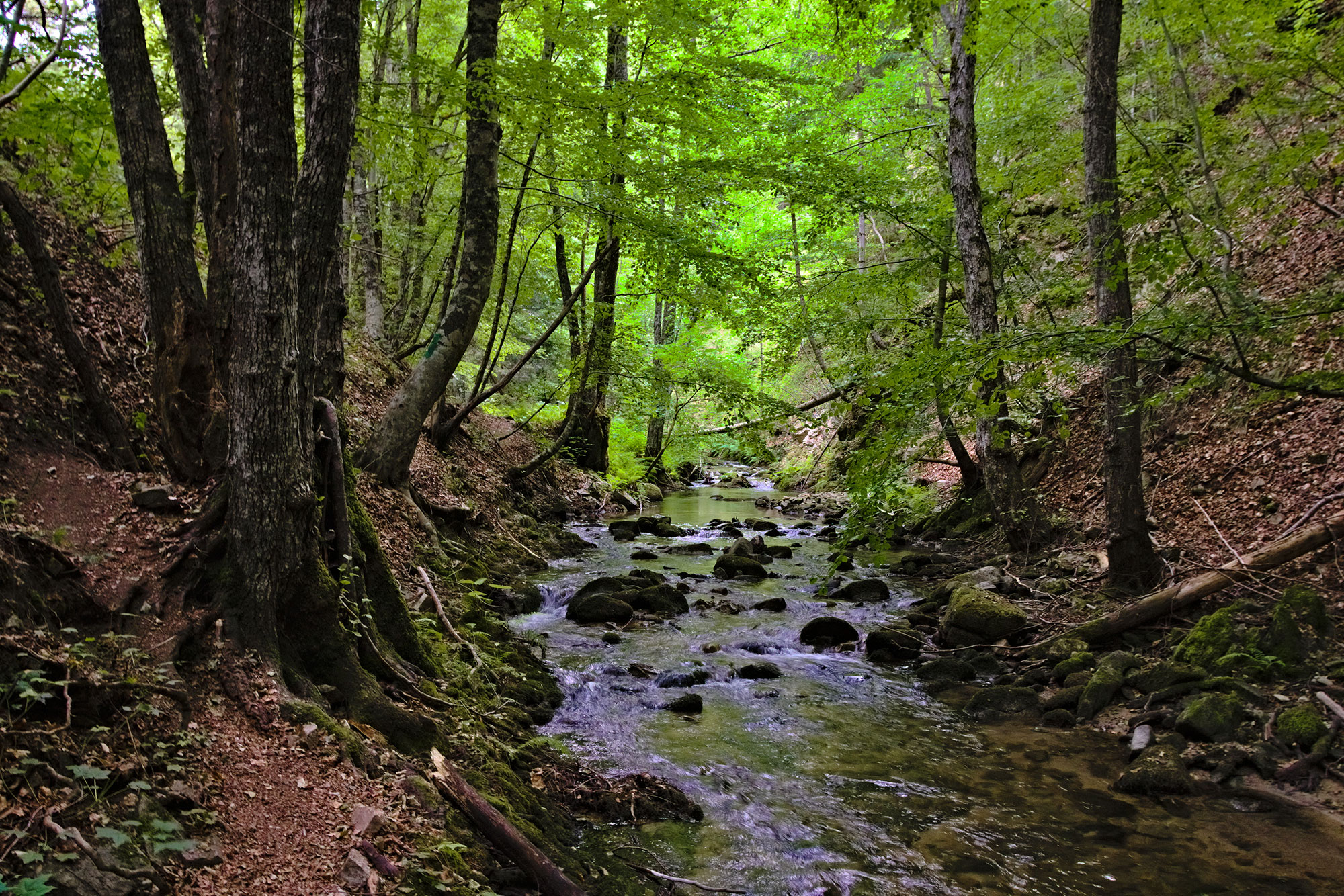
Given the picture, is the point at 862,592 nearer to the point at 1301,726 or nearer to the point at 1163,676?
the point at 1163,676

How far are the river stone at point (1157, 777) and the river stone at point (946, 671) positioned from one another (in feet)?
8.07

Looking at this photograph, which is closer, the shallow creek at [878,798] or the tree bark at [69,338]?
the shallow creek at [878,798]

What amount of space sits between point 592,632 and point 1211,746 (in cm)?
632

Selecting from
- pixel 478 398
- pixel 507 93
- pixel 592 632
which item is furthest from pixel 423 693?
pixel 478 398

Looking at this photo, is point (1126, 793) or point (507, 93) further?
point (507, 93)

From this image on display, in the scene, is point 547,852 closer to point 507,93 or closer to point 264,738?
point 264,738

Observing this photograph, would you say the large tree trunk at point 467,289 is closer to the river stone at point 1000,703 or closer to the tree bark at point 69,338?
the tree bark at point 69,338

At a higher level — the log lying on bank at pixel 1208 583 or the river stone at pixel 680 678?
the log lying on bank at pixel 1208 583

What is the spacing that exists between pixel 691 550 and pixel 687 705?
743 centimetres

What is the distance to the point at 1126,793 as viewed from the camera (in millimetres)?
5562

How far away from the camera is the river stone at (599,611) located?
9.71 m

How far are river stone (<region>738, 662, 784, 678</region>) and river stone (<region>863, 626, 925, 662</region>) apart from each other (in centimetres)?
139

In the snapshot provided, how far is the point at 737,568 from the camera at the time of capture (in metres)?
12.7

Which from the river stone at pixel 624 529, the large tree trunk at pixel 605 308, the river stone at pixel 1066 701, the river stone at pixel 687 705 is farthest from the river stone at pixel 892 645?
the river stone at pixel 624 529
